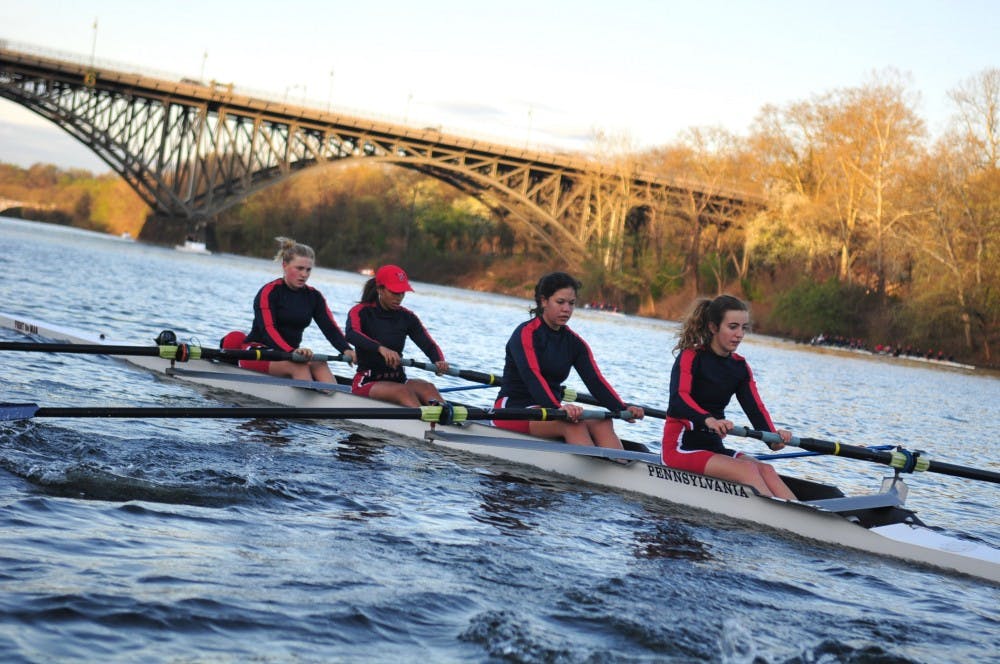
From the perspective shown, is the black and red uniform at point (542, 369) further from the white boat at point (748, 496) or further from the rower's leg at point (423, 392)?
→ the rower's leg at point (423, 392)

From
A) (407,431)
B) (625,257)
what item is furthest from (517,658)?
(625,257)

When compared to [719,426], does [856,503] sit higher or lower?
lower

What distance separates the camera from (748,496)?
A: 23.8ft

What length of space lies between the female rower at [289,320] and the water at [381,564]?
564mm

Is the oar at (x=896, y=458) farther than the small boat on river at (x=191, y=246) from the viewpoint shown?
No

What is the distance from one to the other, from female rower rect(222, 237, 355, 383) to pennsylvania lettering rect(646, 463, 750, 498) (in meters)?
3.62

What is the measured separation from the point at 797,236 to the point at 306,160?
2712 cm

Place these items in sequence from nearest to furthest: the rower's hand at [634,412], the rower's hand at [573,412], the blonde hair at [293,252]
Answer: the rower's hand at [573,412] → the rower's hand at [634,412] → the blonde hair at [293,252]

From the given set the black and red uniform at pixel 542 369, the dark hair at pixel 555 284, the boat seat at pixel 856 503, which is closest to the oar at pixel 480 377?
the black and red uniform at pixel 542 369

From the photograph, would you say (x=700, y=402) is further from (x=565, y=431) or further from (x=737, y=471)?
(x=565, y=431)

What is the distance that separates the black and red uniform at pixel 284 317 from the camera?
1023 cm

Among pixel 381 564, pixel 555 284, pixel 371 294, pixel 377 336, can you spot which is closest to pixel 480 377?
pixel 377 336

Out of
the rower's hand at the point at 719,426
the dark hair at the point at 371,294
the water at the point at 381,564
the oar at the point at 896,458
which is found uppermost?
the dark hair at the point at 371,294

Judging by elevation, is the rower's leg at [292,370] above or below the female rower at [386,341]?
below
